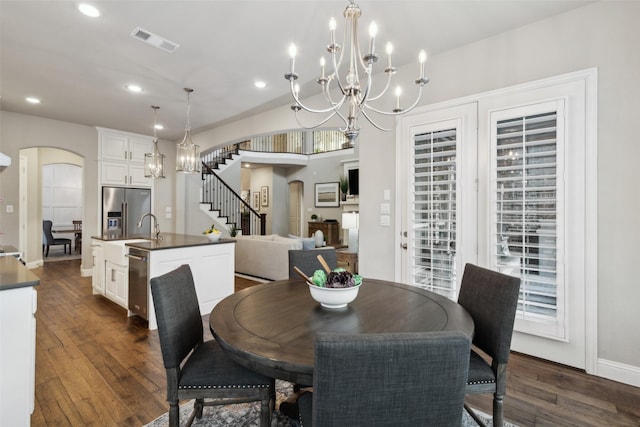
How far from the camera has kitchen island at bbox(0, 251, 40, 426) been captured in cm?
150

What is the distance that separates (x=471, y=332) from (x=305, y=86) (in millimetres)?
3489

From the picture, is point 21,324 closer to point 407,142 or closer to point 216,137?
point 407,142

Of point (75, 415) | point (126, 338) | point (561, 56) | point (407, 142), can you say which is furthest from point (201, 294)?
point (561, 56)

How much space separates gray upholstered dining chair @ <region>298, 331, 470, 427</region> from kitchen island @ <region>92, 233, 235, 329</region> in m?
2.99

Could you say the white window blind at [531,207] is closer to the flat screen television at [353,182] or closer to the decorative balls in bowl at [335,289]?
the decorative balls in bowl at [335,289]

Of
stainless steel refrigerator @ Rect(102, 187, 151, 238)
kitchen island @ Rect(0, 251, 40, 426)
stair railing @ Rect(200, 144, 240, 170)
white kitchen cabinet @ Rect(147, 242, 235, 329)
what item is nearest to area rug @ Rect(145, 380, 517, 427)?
kitchen island @ Rect(0, 251, 40, 426)

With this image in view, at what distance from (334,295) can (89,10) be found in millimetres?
2840

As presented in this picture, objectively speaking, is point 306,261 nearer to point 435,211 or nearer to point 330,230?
point 435,211

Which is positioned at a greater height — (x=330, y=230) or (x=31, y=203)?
(x=31, y=203)

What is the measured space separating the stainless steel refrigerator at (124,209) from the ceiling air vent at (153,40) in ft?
13.3

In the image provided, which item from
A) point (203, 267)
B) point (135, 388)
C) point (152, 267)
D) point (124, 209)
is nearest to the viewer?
point (135, 388)

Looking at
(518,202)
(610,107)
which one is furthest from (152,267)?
(610,107)

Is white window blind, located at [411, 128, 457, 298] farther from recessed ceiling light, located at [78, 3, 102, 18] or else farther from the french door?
recessed ceiling light, located at [78, 3, 102, 18]

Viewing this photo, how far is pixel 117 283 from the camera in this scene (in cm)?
397
